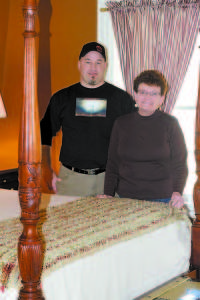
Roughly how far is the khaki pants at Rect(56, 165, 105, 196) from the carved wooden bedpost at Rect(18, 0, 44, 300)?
1772 millimetres

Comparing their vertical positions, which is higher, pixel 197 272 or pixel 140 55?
pixel 140 55

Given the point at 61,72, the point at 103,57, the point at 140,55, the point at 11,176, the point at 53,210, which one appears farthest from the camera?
the point at 61,72

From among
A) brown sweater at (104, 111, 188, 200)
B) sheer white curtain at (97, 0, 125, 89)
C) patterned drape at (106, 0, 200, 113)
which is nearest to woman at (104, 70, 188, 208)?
brown sweater at (104, 111, 188, 200)

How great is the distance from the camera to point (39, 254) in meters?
1.96

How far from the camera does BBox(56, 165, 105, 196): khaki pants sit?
12.3 feet

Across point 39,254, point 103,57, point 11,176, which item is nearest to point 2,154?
point 11,176

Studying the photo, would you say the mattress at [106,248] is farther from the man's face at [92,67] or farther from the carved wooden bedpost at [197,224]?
the man's face at [92,67]

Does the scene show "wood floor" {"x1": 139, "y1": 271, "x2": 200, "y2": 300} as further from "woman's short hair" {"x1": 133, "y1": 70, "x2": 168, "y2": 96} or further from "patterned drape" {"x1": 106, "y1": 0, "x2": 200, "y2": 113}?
"patterned drape" {"x1": 106, "y1": 0, "x2": 200, "y2": 113}

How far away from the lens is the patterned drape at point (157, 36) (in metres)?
4.98

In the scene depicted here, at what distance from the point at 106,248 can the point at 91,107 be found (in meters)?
1.50

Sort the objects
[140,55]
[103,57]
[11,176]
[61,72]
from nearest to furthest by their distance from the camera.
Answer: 1. [103,57]
2. [11,176]
3. [140,55]
4. [61,72]

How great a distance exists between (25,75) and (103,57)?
1.93 m

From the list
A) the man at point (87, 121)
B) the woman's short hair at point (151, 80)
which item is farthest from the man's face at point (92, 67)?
the woman's short hair at point (151, 80)

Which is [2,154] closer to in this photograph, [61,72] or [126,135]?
[61,72]
